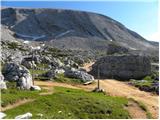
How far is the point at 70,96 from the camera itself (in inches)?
1452

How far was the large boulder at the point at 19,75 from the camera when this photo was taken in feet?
129

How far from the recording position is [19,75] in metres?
41.2

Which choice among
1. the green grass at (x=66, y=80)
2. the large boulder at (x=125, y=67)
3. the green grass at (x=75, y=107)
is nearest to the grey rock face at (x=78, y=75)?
the green grass at (x=66, y=80)

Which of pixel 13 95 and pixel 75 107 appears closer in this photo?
pixel 75 107

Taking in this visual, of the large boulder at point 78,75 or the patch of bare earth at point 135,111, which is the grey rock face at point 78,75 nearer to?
the large boulder at point 78,75

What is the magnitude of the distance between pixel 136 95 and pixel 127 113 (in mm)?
13602

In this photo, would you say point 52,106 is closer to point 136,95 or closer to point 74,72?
point 136,95

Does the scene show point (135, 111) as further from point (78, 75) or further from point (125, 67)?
point (125, 67)

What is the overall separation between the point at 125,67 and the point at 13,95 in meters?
35.8

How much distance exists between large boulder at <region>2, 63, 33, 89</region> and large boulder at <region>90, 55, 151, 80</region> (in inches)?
1014

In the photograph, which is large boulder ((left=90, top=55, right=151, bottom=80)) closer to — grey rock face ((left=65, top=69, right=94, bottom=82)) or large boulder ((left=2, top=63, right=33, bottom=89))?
grey rock face ((left=65, top=69, right=94, bottom=82))

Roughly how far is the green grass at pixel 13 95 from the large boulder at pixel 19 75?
6.28ft

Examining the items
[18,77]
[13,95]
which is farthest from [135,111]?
[18,77]

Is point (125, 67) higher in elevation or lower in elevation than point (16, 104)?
higher
